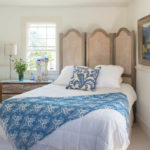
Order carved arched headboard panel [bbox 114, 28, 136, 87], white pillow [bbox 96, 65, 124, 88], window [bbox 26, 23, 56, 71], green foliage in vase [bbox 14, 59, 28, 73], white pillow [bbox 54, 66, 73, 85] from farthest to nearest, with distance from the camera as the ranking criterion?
window [bbox 26, 23, 56, 71] → green foliage in vase [bbox 14, 59, 28, 73] → carved arched headboard panel [bbox 114, 28, 136, 87] → white pillow [bbox 54, 66, 73, 85] → white pillow [bbox 96, 65, 124, 88]

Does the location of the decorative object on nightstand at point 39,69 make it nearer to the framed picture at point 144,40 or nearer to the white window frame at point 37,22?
the white window frame at point 37,22

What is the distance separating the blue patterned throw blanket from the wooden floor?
3.20 ft

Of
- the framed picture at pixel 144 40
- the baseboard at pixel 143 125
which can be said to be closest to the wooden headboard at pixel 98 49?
the framed picture at pixel 144 40

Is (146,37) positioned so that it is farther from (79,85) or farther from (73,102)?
(73,102)

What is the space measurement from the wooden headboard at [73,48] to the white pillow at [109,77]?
0.86m

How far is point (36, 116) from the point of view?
2250 millimetres

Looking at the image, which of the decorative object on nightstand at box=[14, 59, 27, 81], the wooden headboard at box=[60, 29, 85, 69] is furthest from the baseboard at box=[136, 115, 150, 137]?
the decorative object on nightstand at box=[14, 59, 27, 81]

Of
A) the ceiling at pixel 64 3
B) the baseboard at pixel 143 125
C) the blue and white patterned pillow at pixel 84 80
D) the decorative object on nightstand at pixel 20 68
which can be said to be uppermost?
the ceiling at pixel 64 3

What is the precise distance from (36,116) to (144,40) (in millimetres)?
2282

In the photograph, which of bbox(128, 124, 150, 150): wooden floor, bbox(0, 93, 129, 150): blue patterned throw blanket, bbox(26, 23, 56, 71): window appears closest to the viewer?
bbox(0, 93, 129, 150): blue patterned throw blanket

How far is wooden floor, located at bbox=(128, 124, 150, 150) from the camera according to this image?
303cm

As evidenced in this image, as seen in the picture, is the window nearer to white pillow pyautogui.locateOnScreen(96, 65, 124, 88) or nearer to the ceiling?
the ceiling

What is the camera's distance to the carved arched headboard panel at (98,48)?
15.0 ft

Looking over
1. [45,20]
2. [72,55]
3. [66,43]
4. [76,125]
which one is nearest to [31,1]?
[45,20]
